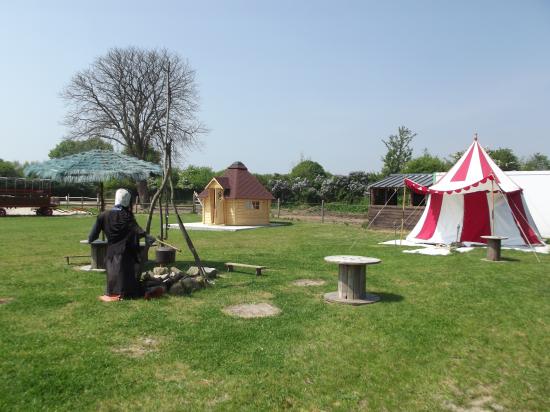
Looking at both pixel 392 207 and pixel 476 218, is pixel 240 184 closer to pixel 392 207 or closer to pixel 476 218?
pixel 392 207

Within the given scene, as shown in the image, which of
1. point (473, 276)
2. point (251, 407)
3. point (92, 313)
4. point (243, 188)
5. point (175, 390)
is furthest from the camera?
point (243, 188)

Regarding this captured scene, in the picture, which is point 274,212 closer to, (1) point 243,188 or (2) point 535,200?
(1) point 243,188

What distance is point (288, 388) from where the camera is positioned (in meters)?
4.07

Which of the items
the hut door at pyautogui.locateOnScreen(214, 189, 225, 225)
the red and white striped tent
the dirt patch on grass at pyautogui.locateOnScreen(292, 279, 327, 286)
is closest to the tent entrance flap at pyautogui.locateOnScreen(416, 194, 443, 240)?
the red and white striped tent

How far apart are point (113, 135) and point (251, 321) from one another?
34.2 metres

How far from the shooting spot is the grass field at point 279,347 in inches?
154

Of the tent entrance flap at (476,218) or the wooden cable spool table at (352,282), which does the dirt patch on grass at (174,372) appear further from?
the tent entrance flap at (476,218)

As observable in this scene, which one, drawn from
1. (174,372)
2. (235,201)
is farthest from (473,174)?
(174,372)

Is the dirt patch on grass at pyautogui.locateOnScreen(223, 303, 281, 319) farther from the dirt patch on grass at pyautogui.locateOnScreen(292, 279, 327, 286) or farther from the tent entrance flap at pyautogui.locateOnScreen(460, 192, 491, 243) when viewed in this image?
the tent entrance flap at pyautogui.locateOnScreen(460, 192, 491, 243)

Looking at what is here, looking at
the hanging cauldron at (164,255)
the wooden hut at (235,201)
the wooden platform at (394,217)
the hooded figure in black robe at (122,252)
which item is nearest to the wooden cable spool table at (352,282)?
the hooded figure in black robe at (122,252)

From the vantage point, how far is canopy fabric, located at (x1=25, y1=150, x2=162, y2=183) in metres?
9.64

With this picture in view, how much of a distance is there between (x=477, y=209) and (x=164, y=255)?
33.4ft

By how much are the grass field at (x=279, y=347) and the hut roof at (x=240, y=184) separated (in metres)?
13.9

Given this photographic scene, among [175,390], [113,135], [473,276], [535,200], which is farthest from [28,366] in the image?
[113,135]
